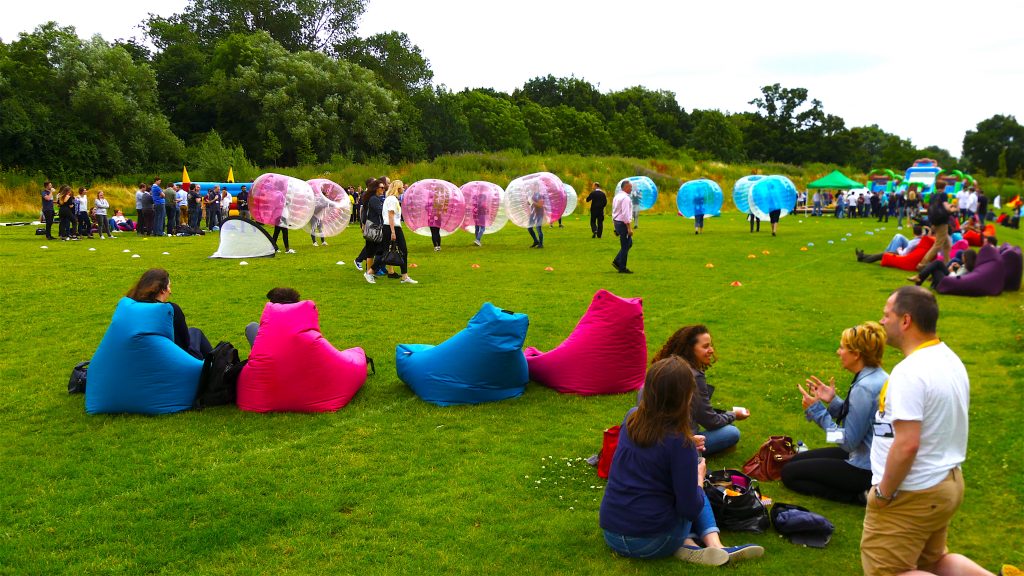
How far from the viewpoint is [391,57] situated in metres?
65.4

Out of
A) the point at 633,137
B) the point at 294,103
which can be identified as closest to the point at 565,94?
the point at 633,137

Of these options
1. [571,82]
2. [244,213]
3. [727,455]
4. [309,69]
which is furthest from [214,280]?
[571,82]

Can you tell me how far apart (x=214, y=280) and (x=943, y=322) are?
40.7 feet

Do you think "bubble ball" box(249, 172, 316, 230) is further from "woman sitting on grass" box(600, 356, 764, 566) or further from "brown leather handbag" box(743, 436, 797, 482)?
"woman sitting on grass" box(600, 356, 764, 566)

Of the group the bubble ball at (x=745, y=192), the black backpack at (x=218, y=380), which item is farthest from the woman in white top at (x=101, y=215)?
the bubble ball at (x=745, y=192)

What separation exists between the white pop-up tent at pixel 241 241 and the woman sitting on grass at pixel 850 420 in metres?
15.3

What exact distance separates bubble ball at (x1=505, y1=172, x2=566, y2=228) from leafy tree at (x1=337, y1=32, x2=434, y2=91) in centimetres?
4742

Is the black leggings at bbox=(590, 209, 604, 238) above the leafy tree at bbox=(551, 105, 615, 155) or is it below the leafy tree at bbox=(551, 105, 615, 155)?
below

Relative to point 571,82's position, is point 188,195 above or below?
below

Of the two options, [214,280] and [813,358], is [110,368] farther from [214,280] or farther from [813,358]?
[214,280]

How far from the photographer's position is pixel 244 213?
3086 centimetres

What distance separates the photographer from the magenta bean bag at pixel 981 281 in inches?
512

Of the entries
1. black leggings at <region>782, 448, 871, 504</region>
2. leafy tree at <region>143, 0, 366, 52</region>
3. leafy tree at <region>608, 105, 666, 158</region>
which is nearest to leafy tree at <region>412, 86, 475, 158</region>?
leafy tree at <region>143, 0, 366, 52</region>

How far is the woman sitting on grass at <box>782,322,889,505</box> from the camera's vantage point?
4703 mm
